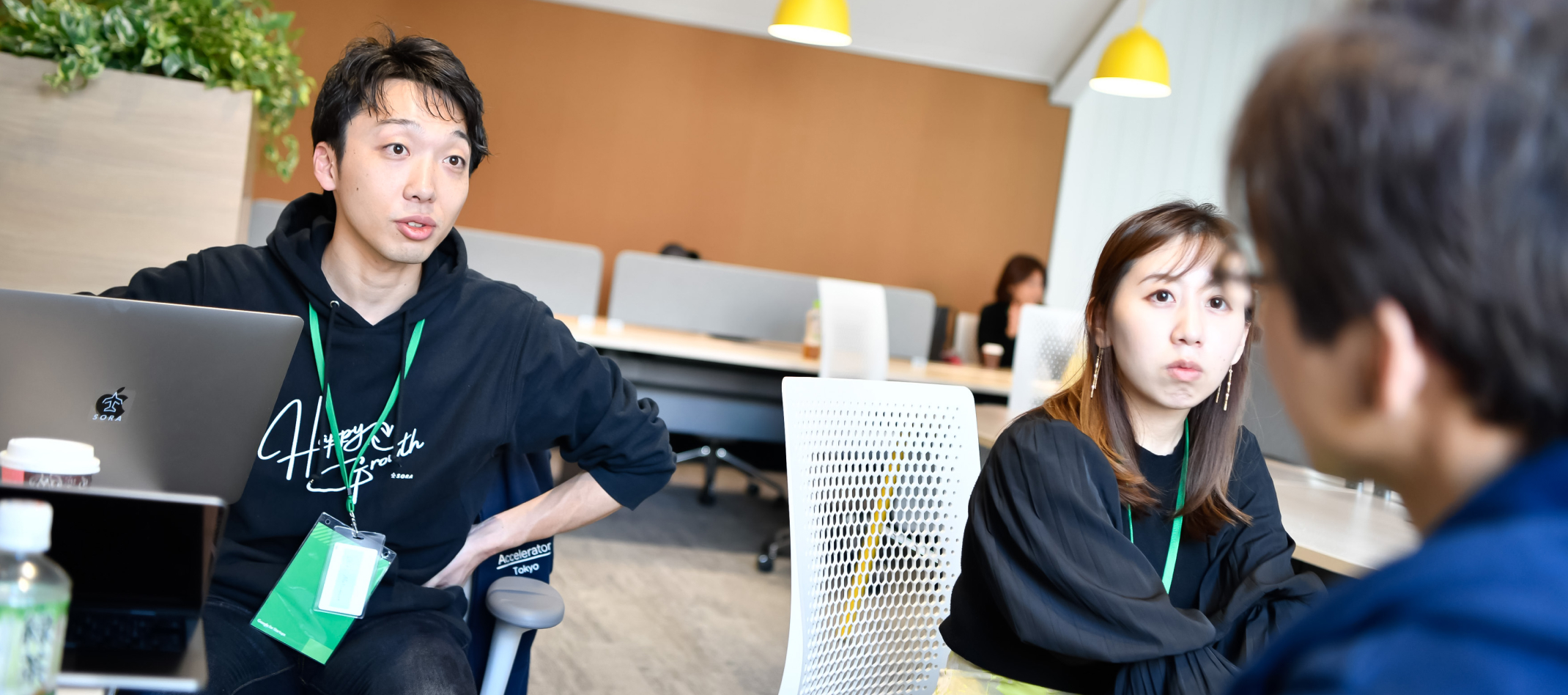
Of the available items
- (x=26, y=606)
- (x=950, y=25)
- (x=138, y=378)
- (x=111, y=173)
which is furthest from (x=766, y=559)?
(x=950, y=25)

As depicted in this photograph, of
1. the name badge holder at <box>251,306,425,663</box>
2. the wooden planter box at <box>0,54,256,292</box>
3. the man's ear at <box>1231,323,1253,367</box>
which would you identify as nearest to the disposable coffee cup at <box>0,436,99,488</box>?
the name badge holder at <box>251,306,425,663</box>

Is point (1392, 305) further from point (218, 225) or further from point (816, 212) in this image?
point (816, 212)

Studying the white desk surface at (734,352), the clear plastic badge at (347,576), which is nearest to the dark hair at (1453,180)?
the clear plastic badge at (347,576)

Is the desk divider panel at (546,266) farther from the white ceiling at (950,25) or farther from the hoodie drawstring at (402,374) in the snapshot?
the white ceiling at (950,25)

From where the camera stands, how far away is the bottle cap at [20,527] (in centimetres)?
59

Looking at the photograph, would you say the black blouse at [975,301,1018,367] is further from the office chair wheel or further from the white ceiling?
the white ceiling

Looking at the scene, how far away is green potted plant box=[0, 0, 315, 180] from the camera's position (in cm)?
193

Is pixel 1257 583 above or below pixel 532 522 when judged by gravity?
above

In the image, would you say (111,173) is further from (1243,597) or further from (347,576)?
(1243,597)

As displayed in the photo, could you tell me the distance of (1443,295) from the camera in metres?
0.42

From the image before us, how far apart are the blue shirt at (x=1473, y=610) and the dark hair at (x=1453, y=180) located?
0.13 feet

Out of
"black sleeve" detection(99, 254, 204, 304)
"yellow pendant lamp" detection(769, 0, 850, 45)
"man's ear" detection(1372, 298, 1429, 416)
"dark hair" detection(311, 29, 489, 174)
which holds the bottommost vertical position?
"black sleeve" detection(99, 254, 204, 304)

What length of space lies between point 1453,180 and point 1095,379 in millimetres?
1002

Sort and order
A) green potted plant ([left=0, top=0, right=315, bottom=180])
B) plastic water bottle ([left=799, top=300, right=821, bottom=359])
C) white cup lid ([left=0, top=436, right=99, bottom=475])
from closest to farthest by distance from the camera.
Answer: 1. white cup lid ([left=0, top=436, right=99, bottom=475])
2. green potted plant ([left=0, top=0, right=315, bottom=180])
3. plastic water bottle ([left=799, top=300, right=821, bottom=359])
